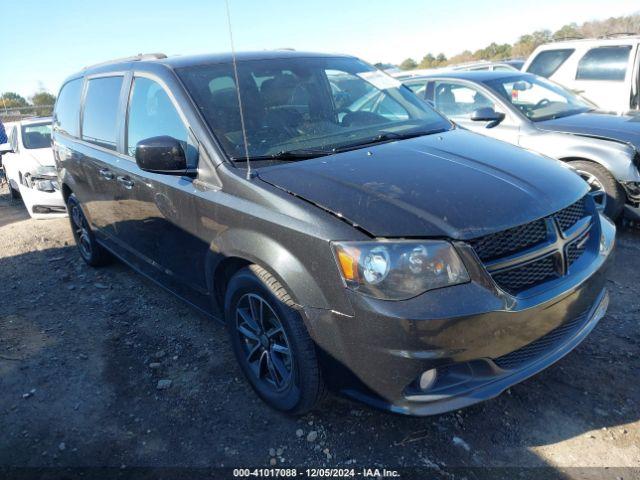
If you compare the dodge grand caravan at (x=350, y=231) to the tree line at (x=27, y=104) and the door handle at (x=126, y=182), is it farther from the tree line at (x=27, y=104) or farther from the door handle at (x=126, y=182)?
the tree line at (x=27, y=104)

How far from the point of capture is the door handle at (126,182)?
3512 millimetres

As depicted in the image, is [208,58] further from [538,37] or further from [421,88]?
[538,37]

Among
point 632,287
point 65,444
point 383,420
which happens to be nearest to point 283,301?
point 383,420

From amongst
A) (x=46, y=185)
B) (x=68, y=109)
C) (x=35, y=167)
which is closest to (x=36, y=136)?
(x=35, y=167)

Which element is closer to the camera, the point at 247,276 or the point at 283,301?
the point at 283,301

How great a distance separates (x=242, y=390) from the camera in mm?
3000

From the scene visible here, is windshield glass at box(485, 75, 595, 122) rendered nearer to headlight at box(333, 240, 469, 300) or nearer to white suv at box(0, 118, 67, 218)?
headlight at box(333, 240, 469, 300)

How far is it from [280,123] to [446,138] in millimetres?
1038

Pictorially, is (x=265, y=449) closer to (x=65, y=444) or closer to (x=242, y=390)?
(x=242, y=390)

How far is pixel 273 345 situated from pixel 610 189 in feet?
12.9

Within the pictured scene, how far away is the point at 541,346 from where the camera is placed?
236cm

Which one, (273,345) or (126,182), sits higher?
(126,182)

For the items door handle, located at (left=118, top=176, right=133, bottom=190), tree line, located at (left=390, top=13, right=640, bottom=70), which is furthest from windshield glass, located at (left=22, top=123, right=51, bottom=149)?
tree line, located at (left=390, top=13, right=640, bottom=70)

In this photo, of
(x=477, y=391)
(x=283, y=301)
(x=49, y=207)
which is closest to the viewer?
(x=477, y=391)
